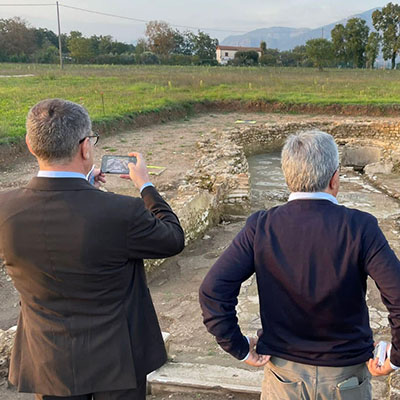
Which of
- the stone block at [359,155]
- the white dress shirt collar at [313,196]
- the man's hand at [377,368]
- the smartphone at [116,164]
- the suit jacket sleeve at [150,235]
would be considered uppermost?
the smartphone at [116,164]

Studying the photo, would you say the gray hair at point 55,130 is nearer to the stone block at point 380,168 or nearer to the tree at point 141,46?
the stone block at point 380,168

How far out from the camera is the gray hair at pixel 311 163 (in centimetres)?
169

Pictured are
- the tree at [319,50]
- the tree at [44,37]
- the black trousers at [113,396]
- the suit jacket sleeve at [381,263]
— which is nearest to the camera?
the suit jacket sleeve at [381,263]

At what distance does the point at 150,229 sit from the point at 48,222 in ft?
1.29

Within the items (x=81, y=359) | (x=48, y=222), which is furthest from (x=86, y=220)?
(x=81, y=359)

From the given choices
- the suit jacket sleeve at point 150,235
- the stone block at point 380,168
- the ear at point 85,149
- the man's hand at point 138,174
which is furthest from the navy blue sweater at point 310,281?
the stone block at point 380,168

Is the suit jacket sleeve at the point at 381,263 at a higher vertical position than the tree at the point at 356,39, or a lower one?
lower

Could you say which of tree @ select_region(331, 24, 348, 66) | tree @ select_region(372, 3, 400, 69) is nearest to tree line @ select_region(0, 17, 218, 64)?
tree @ select_region(331, 24, 348, 66)

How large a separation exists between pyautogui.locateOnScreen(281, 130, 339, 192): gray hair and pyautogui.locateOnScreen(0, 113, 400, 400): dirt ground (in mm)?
1675

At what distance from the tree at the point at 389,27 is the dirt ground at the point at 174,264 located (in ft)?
164

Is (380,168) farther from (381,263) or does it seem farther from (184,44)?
(184,44)

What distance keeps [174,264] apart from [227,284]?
14.1 feet

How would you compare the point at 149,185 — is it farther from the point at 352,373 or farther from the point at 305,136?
the point at 352,373

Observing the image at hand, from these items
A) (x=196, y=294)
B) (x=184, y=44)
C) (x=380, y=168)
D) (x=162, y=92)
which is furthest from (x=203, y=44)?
(x=196, y=294)
